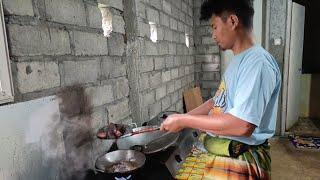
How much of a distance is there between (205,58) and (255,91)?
315 cm

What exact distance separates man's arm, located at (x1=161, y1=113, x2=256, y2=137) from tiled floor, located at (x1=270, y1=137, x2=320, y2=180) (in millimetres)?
1884

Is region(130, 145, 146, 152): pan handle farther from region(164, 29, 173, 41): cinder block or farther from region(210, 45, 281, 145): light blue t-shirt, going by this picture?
region(164, 29, 173, 41): cinder block

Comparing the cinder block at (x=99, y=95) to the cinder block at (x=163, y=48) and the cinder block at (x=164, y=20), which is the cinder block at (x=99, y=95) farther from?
the cinder block at (x=164, y=20)

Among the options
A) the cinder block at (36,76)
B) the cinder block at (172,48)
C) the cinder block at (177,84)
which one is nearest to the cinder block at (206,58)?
the cinder block at (177,84)

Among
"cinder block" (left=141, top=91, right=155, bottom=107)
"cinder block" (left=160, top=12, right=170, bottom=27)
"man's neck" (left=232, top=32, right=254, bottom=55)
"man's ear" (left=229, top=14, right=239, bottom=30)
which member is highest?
"cinder block" (left=160, top=12, right=170, bottom=27)

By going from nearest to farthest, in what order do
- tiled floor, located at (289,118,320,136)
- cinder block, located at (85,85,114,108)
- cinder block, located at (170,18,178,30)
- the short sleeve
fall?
1. the short sleeve
2. cinder block, located at (85,85,114,108)
3. cinder block, located at (170,18,178,30)
4. tiled floor, located at (289,118,320,136)

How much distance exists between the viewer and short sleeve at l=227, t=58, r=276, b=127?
1.11 m

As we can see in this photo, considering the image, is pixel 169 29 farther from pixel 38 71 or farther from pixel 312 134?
pixel 312 134

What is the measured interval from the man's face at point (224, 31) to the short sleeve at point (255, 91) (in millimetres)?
216

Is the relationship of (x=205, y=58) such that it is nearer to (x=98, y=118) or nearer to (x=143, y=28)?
(x=143, y=28)

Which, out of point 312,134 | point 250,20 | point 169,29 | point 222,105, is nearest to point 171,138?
point 222,105

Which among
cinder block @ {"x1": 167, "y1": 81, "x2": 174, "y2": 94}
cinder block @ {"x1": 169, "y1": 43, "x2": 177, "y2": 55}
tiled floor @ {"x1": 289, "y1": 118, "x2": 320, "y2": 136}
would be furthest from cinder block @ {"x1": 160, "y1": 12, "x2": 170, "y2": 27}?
tiled floor @ {"x1": 289, "y1": 118, "x2": 320, "y2": 136}

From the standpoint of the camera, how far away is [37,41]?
1062 mm

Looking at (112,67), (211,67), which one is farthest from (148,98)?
(211,67)
